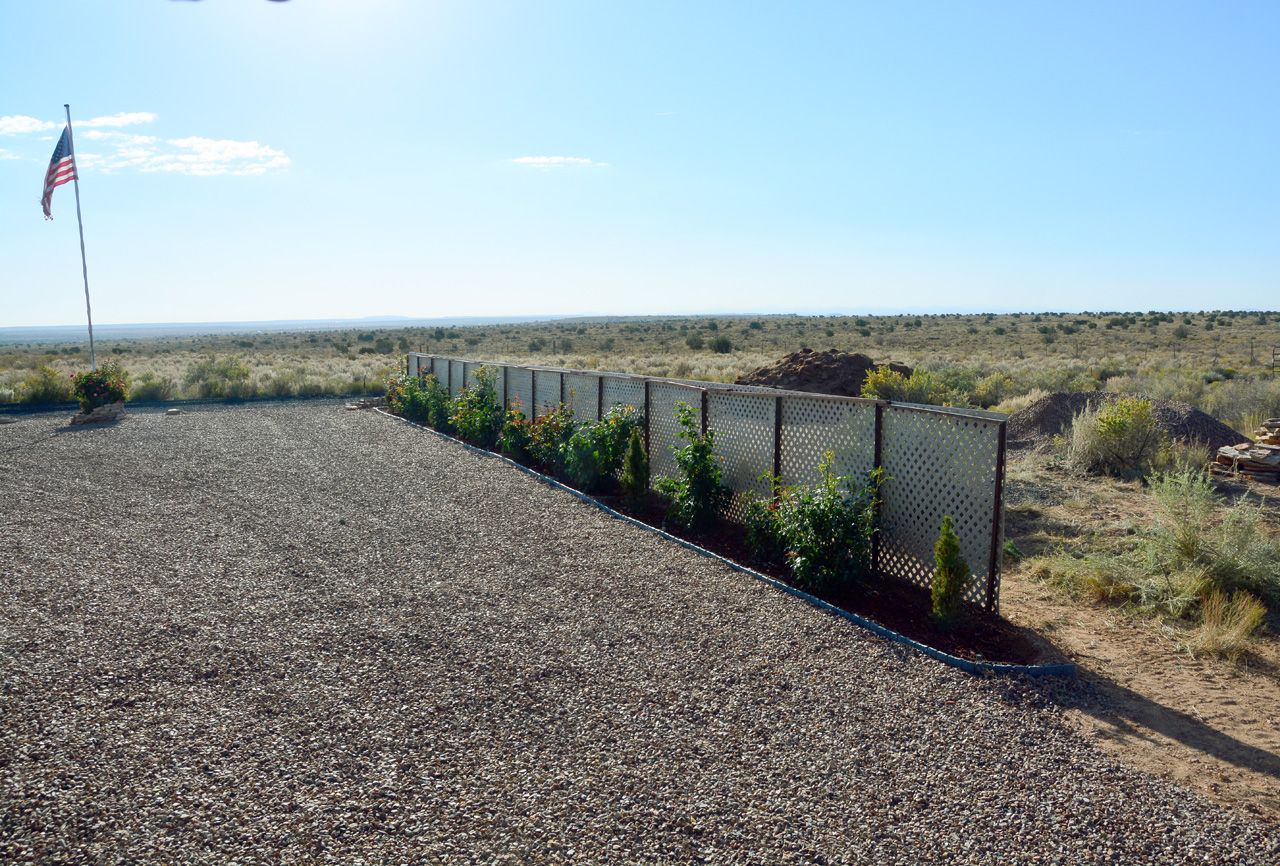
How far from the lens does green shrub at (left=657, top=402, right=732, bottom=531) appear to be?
888cm

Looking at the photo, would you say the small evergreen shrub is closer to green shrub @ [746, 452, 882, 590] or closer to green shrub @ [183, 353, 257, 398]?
green shrub @ [746, 452, 882, 590]

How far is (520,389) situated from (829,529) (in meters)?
9.42

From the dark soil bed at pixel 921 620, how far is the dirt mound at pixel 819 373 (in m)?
12.5

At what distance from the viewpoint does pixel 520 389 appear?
15227 mm

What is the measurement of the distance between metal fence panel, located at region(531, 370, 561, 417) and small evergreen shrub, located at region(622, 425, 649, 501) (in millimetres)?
3797

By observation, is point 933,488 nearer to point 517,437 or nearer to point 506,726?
point 506,726

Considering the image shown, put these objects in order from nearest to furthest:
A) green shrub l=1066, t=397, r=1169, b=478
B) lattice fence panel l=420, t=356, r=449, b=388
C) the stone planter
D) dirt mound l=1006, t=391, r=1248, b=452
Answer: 1. green shrub l=1066, t=397, r=1169, b=478
2. dirt mound l=1006, t=391, r=1248, b=452
3. the stone planter
4. lattice fence panel l=420, t=356, r=449, b=388

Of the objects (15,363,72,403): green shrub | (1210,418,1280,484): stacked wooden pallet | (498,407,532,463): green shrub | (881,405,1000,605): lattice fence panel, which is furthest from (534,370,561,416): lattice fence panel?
(15,363,72,403): green shrub

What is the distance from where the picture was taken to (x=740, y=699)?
16.0 ft

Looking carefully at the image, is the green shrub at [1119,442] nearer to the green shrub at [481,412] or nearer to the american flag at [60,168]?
the green shrub at [481,412]

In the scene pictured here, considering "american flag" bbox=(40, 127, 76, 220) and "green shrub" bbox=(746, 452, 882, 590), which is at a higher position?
"american flag" bbox=(40, 127, 76, 220)

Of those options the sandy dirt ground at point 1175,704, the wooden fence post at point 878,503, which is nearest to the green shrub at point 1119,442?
the sandy dirt ground at point 1175,704

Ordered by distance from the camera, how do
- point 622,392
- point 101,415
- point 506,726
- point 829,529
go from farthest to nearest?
point 101,415, point 622,392, point 829,529, point 506,726

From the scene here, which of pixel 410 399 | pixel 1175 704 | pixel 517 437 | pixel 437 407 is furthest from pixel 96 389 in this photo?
pixel 1175 704
